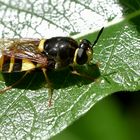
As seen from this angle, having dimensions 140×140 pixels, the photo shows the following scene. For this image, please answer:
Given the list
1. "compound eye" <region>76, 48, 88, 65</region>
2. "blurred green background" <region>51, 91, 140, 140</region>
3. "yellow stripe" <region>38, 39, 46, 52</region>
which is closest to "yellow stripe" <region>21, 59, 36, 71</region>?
"yellow stripe" <region>38, 39, 46, 52</region>

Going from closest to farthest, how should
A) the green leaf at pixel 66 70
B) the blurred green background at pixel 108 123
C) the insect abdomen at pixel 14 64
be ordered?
the green leaf at pixel 66 70
the insect abdomen at pixel 14 64
the blurred green background at pixel 108 123

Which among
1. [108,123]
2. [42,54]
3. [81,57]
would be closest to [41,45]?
[42,54]

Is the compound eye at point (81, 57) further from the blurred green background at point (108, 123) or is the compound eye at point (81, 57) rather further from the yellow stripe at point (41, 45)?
the blurred green background at point (108, 123)

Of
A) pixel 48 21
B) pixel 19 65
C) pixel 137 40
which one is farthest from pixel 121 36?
pixel 19 65

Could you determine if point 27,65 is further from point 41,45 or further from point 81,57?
point 81,57

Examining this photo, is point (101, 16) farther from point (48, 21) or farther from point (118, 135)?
point (118, 135)

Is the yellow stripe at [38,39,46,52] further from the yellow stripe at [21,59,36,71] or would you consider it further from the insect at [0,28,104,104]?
the yellow stripe at [21,59,36,71]

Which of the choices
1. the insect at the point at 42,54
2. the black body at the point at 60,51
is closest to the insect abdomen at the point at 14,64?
the insect at the point at 42,54
